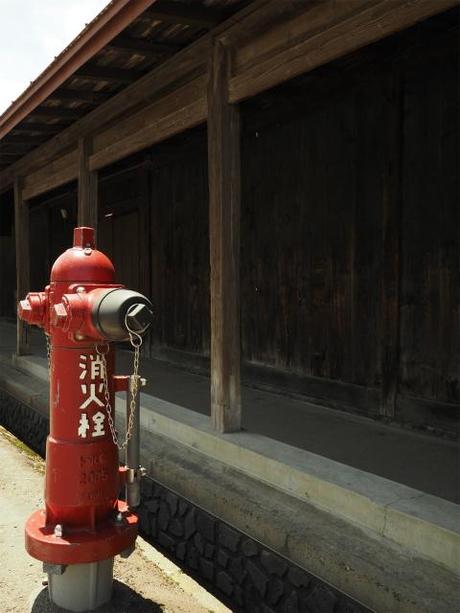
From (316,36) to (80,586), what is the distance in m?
3.00

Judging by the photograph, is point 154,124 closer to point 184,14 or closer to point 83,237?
point 184,14

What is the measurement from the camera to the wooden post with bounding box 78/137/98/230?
19.4ft

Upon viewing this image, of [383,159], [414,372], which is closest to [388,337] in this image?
[414,372]

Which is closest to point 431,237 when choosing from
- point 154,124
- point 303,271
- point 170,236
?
point 303,271

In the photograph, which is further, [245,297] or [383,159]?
[245,297]

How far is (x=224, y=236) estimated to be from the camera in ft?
12.8

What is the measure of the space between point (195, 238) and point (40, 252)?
657cm

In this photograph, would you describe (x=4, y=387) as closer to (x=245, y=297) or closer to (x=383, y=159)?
(x=245, y=297)

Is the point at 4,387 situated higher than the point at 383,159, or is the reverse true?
the point at 383,159

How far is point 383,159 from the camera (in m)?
4.45

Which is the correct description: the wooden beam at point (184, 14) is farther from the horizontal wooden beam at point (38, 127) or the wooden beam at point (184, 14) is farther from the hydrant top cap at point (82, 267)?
the horizontal wooden beam at point (38, 127)

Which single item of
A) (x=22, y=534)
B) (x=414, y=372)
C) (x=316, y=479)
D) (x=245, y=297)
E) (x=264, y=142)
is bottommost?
(x=22, y=534)

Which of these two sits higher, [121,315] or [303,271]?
[303,271]

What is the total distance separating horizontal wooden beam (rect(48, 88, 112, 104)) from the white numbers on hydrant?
3637 mm
